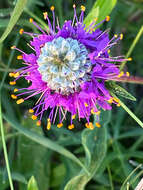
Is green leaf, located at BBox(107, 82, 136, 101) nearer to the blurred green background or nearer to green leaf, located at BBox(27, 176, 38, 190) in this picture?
the blurred green background

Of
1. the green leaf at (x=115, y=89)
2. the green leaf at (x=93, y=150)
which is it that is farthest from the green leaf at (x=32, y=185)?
the green leaf at (x=115, y=89)

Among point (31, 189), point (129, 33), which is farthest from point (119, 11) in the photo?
point (31, 189)

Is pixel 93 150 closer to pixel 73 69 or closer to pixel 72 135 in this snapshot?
pixel 72 135

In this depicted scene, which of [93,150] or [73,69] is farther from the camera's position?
[93,150]

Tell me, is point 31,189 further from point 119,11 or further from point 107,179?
point 119,11

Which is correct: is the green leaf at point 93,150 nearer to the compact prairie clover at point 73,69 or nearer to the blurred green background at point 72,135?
the blurred green background at point 72,135

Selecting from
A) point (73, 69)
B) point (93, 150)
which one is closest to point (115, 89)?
point (73, 69)

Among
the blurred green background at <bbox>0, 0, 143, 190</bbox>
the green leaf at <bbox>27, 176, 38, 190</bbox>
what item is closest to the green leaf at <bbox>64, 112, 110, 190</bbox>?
the blurred green background at <bbox>0, 0, 143, 190</bbox>
